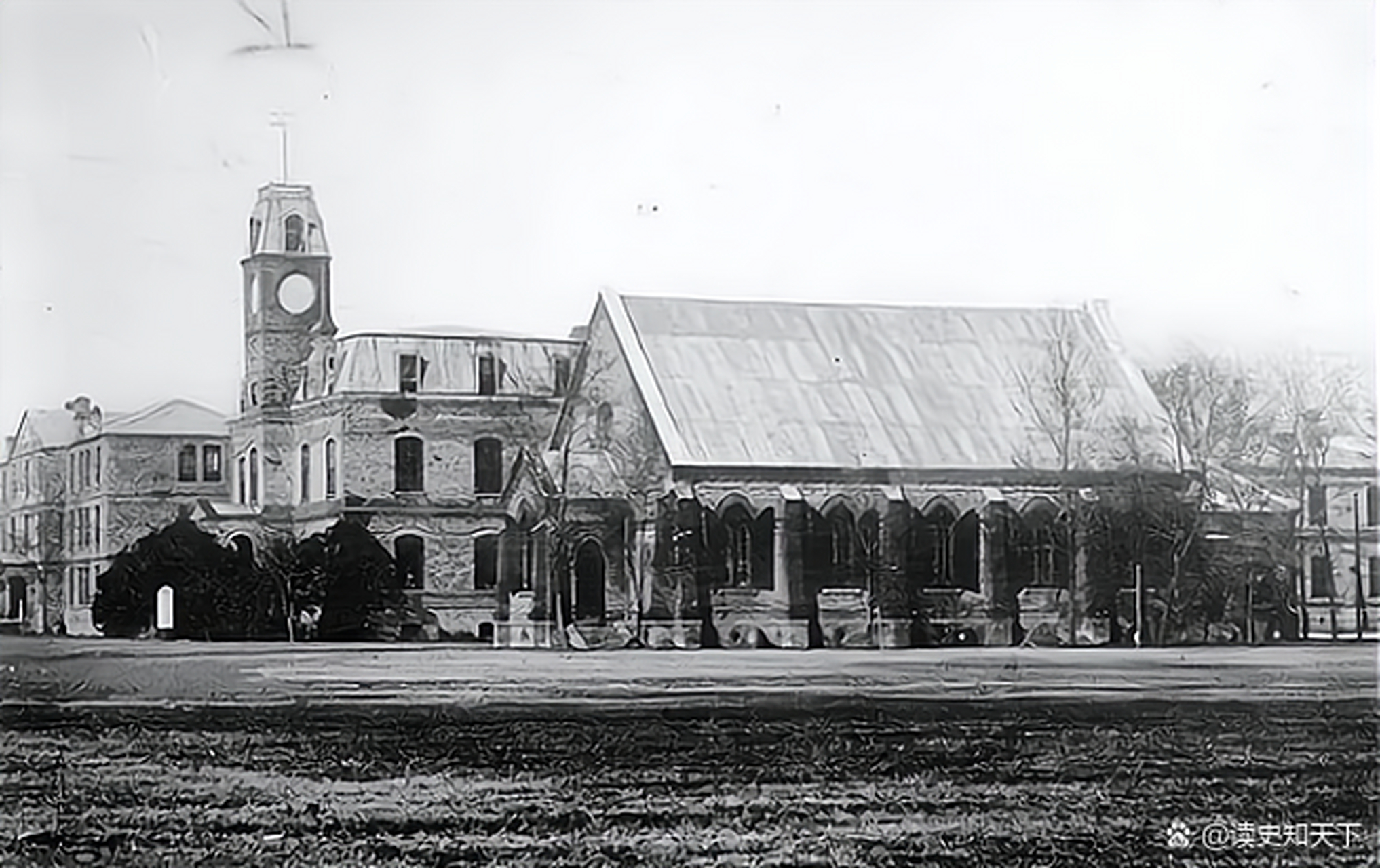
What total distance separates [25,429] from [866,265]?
191 centimetres

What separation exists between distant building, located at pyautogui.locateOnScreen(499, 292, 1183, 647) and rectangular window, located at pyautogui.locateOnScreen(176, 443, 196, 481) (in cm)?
70

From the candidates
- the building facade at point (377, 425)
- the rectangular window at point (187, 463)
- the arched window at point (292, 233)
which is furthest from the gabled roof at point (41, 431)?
the arched window at point (292, 233)

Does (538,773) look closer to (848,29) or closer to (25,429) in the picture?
(25,429)

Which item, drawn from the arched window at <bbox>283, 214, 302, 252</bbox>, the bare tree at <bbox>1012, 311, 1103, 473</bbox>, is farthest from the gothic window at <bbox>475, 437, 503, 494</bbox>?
the bare tree at <bbox>1012, 311, 1103, 473</bbox>

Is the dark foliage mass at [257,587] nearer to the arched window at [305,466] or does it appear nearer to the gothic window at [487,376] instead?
the arched window at [305,466]

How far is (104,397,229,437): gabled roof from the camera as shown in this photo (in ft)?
15.2

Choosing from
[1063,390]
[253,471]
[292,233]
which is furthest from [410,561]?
[1063,390]

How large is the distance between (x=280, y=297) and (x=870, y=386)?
137cm

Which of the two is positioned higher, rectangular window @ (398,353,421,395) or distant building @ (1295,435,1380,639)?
rectangular window @ (398,353,421,395)

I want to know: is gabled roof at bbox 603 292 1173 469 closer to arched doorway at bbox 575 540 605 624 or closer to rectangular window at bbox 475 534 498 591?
arched doorway at bbox 575 540 605 624

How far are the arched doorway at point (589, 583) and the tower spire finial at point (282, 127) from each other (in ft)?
3.49

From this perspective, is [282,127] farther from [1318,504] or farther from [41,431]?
[1318,504]

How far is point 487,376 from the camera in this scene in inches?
188

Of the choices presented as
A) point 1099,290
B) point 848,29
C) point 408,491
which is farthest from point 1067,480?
point 408,491
